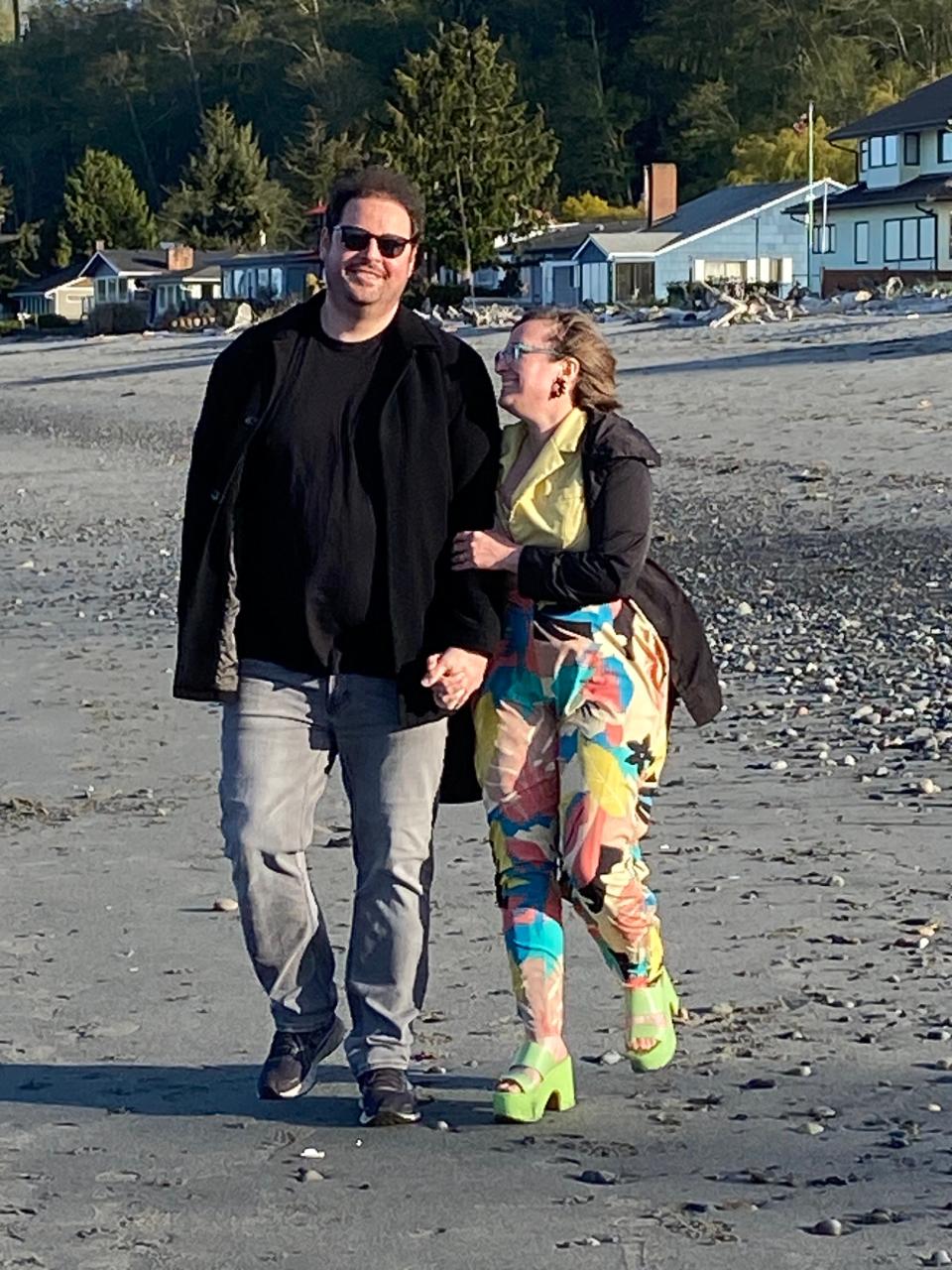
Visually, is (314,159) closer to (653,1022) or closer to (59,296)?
(59,296)

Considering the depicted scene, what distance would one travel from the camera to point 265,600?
437cm

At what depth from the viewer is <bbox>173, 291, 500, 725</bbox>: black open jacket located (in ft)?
14.1

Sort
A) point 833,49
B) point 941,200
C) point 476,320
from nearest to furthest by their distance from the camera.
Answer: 1. point 476,320
2. point 941,200
3. point 833,49

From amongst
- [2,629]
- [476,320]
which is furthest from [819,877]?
[476,320]

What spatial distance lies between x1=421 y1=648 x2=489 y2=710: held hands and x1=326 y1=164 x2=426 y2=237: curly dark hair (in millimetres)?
847

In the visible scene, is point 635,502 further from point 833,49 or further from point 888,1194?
point 833,49

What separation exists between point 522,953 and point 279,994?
1.68 feet

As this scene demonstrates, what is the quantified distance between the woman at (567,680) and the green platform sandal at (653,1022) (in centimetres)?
2

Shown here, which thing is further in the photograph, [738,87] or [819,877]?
[738,87]

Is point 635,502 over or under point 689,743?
over

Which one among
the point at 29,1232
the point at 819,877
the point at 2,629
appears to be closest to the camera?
the point at 29,1232

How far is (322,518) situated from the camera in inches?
169

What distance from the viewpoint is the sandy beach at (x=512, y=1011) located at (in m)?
3.95

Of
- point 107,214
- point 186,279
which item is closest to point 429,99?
point 186,279
